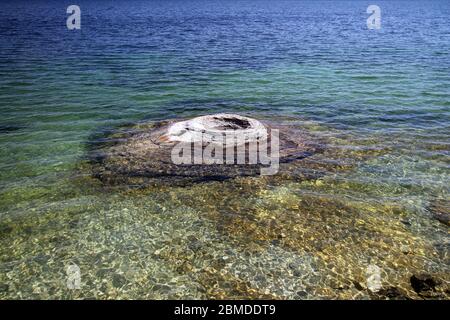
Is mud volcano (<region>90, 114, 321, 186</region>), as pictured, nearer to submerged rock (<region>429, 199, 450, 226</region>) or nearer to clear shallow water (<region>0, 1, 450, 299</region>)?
clear shallow water (<region>0, 1, 450, 299</region>)

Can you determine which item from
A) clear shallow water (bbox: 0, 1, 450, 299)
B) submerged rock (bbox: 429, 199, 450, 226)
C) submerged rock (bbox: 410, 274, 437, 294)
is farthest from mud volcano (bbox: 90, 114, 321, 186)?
submerged rock (bbox: 410, 274, 437, 294)

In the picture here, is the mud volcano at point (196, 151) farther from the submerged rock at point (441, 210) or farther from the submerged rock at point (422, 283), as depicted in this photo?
the submerged rock at point (422, 283)

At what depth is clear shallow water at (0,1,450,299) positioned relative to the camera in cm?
796

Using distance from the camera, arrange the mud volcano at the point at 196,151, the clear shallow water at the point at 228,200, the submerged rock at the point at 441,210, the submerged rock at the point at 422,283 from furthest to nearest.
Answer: the mud volcano at the point at 196,151, the submerged rock at the point at 441,210, the clear shallow water at the point at 228,200, the submerged rock at the point at 422,283

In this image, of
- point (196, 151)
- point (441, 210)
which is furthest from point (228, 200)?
point (441, 210)

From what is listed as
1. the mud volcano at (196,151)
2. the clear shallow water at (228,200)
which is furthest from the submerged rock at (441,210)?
the mud volcano at (196,151)

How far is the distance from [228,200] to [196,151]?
3.31 m

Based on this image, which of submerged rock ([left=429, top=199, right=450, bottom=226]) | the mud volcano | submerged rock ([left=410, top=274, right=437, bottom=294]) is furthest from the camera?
the mud volcano

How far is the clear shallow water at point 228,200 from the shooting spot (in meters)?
7.96

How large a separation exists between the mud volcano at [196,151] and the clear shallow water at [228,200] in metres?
0.67

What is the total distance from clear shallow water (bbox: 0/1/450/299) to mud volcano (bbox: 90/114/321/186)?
26.4 inches

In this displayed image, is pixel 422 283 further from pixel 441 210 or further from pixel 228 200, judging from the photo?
pixel 228 200

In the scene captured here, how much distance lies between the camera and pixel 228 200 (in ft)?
35.7
